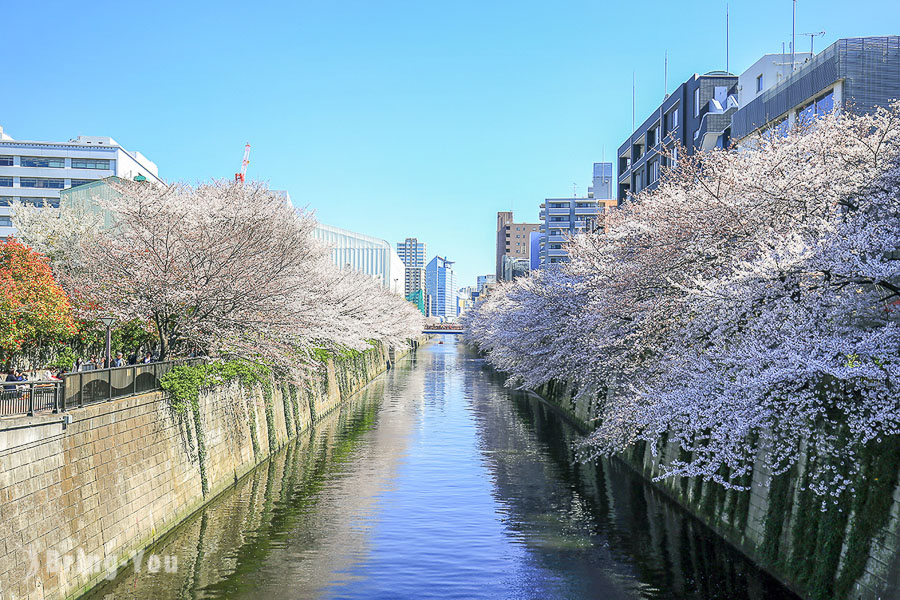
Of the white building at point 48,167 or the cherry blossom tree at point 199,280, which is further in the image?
the white building at point 48,167

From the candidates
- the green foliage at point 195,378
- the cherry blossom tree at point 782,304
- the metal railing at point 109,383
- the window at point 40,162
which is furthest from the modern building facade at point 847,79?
the window at point 40,162

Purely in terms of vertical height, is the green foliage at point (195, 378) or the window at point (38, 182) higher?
the window at point (38, 182)

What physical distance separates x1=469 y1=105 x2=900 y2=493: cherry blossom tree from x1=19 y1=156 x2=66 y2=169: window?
3794 inches

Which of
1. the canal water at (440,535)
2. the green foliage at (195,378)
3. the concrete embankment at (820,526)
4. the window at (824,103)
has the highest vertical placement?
the window at (824,103)

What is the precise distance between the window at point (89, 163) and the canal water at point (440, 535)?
76.2 m

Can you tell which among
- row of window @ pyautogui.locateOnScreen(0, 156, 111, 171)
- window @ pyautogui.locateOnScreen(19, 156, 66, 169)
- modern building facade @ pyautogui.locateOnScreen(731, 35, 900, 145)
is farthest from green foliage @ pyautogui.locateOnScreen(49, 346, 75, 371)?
window @ pyautogui.locateOnScreen(19, 156, 66, 169)

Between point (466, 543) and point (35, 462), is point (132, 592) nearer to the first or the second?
point (35, 462)

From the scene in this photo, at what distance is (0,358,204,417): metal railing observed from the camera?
17459 millimetres

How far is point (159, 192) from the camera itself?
121ft

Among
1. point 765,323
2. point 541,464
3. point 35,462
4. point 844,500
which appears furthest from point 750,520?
point 35,462

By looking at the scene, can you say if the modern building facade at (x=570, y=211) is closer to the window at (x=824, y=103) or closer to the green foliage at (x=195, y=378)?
the window at (x=824, y=103)

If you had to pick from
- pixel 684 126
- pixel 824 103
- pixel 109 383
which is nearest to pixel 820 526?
pixel 109 383

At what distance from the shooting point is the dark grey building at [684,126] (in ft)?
177

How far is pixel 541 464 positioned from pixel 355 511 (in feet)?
42.7
